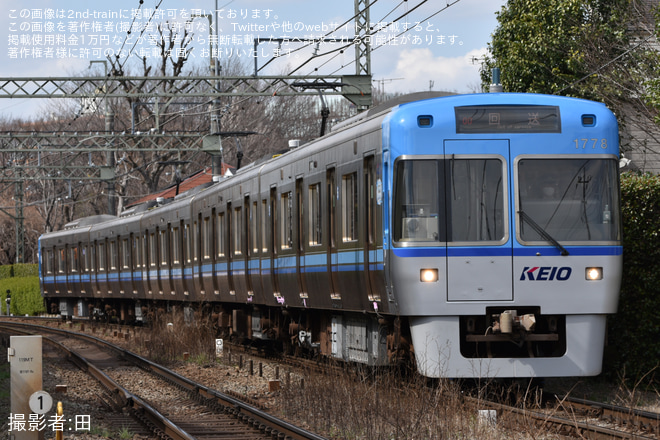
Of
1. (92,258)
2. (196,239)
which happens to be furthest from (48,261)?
(196,239)

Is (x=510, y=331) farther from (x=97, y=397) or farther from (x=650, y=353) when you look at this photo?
(x=97, y=397)

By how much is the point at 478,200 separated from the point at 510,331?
1.31 metres

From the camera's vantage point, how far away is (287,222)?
14828 mm

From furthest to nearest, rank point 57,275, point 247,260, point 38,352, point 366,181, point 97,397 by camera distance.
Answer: point 57,275
point 247,260
point 97,397
point 366,181
point 38,352

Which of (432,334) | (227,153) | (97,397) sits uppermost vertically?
(227,153)

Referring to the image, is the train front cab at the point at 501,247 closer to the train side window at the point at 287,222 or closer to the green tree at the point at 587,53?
the train side window at the point at 287,222

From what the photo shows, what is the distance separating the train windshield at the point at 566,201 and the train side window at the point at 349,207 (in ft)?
7.12

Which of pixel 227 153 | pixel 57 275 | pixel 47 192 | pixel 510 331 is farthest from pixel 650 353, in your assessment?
pixel 47 192

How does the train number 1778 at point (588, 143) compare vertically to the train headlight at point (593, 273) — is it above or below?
above

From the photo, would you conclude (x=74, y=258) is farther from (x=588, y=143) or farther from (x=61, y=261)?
(x=588, y=143)

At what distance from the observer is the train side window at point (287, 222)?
48.0 feet

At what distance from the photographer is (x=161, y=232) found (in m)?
25.6

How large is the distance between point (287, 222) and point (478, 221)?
5.05 metres

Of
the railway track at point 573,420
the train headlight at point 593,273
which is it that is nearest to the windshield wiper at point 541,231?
the train headlight at point 593,273
